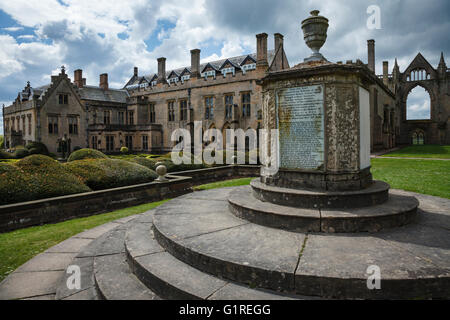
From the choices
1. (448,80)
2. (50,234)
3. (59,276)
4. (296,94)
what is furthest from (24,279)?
(448,80)

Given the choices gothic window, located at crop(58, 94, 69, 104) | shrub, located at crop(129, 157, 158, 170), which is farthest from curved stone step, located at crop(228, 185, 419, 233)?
gothic window, located at crop(58, 94, 69, 104)

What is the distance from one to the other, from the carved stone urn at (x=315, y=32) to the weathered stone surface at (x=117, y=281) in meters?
4.61

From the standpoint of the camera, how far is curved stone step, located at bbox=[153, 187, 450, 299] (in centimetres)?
260

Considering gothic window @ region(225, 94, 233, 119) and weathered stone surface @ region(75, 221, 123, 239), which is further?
gothic window @ region(225, 94, 233, 119)

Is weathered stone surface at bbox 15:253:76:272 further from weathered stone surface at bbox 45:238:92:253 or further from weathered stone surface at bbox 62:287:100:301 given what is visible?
weathered stone surface at bbox 62:287:100:301

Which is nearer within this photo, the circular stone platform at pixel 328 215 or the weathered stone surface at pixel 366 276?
the weathered stone surface at pixel 366 276

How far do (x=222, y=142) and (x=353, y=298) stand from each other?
29.9 metres

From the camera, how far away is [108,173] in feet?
30.2

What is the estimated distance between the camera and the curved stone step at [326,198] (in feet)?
14.2

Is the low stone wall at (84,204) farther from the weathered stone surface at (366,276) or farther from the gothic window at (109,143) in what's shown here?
the gothic window at (109,143)

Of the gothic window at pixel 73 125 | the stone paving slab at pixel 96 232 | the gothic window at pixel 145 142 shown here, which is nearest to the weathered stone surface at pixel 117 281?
the stone paving slab at pixel 96 232

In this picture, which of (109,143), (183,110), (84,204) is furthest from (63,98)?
(84,204)

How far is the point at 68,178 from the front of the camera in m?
8.06

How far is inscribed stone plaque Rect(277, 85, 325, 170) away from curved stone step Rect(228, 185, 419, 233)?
95cm
